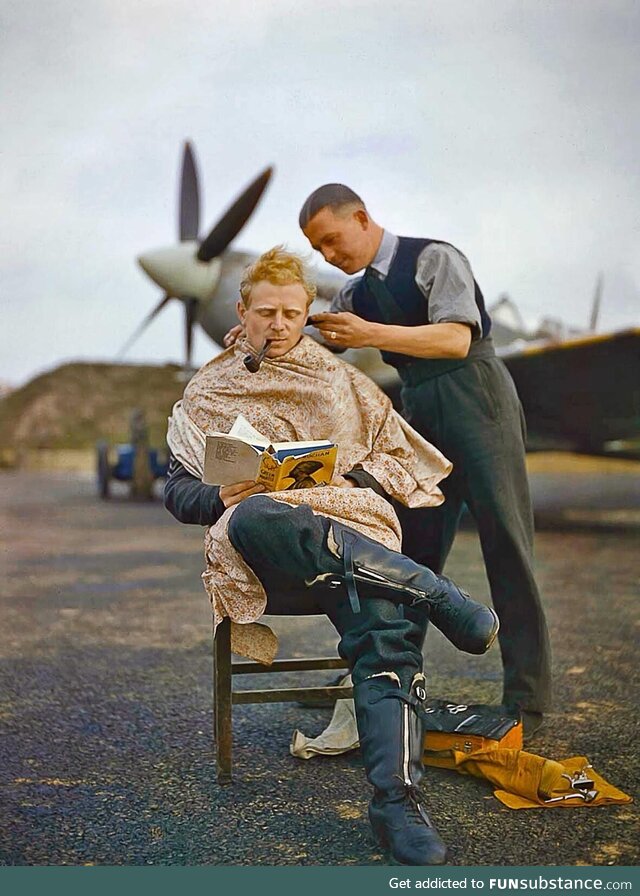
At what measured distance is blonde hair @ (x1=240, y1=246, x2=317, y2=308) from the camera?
6.38 feet

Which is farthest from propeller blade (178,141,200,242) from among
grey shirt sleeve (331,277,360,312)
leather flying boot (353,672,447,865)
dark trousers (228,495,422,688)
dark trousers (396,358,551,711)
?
leather flying boot (353,672,447,865)

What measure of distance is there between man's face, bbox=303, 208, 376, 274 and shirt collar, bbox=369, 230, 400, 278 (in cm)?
2

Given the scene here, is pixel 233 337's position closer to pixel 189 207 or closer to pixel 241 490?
pixel 241 490

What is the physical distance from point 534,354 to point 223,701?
5369 millimetres

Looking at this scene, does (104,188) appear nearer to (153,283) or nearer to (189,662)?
(189,662)

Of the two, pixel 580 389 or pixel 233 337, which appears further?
pixel 580 389

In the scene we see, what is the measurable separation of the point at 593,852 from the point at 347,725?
74 cm

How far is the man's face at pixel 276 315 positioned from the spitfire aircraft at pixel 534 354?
4.36 m

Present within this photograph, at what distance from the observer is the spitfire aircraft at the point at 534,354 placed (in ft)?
22.1

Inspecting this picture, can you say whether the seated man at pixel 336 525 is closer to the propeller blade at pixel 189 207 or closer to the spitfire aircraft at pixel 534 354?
the spitfire aircraft at pixel 534 354

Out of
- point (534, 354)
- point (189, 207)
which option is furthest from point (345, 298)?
point (189, 207)

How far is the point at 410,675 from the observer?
1.74m

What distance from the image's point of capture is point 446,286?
2168mm

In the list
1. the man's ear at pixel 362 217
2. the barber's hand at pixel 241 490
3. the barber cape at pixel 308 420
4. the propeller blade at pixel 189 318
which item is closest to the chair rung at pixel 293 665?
the barber cape at pixel 308 420
